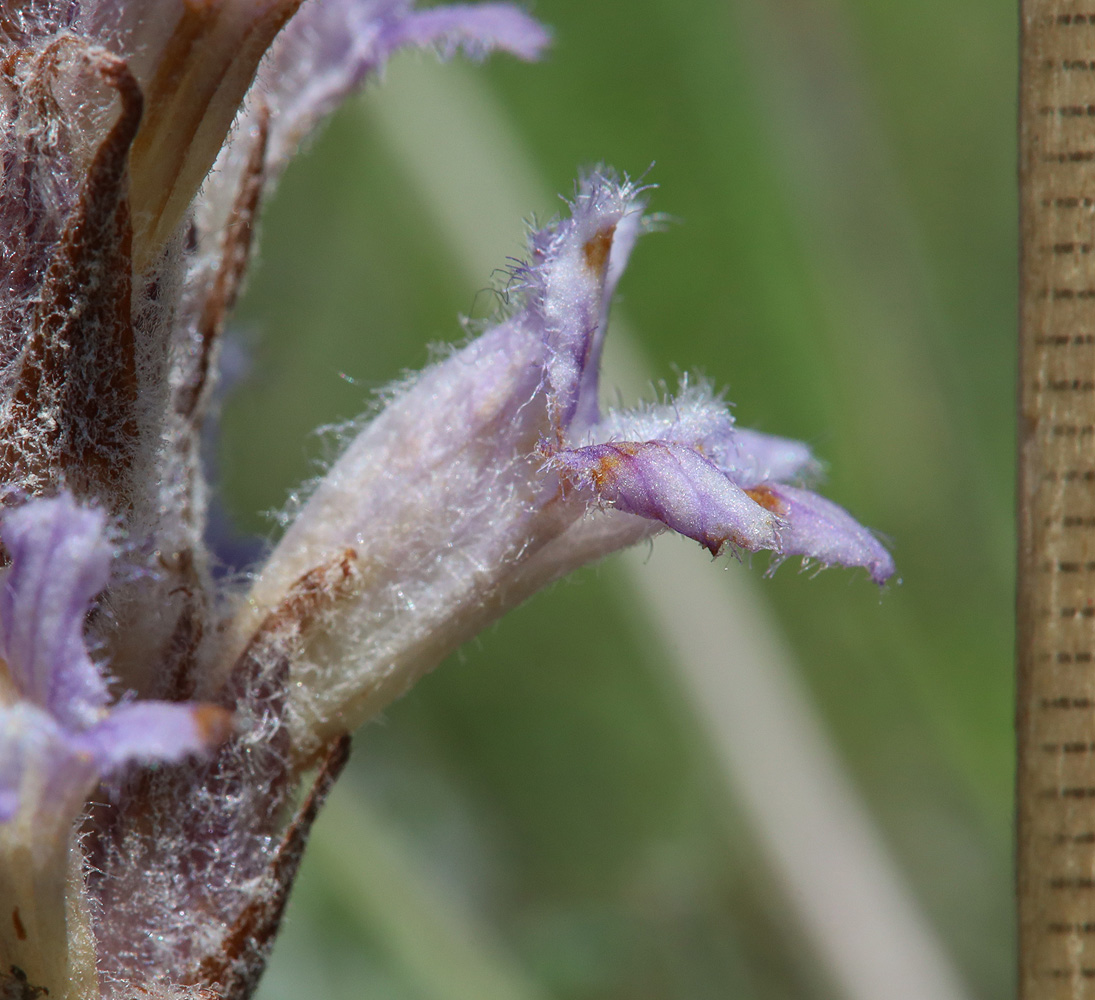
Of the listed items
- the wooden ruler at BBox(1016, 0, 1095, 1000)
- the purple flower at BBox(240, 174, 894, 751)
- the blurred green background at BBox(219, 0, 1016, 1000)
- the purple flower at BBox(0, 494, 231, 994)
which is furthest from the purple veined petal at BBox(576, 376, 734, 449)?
the blurred green background at BBox(219, 0, 1016, 1000)

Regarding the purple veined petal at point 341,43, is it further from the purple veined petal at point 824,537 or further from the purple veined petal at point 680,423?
the purple veined petal at point 824,537

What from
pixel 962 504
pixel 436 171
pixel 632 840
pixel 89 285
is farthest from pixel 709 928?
pixel 89 285

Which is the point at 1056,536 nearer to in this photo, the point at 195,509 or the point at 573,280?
the point at 573,280

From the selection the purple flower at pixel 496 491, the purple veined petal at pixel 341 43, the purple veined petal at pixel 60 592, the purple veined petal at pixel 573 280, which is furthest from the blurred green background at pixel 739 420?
the purple veined petal at pixel 60 592

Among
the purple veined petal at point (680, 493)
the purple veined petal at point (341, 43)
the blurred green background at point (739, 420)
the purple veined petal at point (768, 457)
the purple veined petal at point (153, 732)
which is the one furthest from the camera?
the blurred green background at point (739, 420)

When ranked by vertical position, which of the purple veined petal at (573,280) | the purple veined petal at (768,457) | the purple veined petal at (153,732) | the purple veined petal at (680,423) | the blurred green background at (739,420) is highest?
the purple veined petal at (573,280)

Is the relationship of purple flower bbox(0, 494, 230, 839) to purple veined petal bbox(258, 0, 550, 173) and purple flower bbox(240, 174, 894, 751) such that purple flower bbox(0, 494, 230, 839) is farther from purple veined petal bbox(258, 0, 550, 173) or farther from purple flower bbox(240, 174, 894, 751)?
purple veined petal bbox(258, 0, 550, 173)
